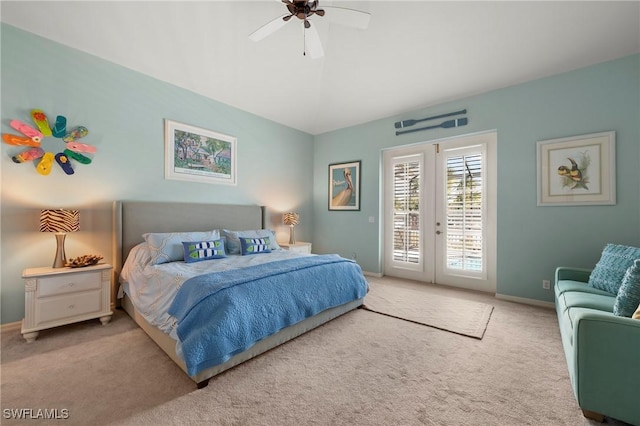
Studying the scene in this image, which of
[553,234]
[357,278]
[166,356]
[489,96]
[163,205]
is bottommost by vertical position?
[166,356]

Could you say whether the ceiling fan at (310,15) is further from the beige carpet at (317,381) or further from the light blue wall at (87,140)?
the beige carpet at (317,381)

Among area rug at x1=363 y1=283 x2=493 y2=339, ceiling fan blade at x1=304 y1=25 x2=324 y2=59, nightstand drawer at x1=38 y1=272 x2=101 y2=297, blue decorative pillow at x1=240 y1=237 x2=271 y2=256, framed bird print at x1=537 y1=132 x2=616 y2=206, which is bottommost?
area rug at x1=363 y1=283 x2=493 y2=339

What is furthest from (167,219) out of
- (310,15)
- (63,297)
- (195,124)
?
(310,15)

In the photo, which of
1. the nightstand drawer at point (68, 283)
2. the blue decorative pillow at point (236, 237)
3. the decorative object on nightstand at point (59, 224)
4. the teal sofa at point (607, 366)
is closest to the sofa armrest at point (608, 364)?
the teal sofa at point (607, 366)

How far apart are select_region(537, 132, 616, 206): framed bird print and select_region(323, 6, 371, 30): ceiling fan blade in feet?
8.82

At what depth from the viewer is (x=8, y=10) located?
7.95ft

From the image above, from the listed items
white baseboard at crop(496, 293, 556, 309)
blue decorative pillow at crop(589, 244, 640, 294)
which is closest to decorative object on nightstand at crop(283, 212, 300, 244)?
white baseboard at crop(496, 293, 556, 309)

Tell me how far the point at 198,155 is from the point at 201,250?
1.59 m

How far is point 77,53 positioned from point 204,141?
156cm

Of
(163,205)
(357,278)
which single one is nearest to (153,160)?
(163,205)

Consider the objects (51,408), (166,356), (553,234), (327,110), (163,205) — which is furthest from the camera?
(327,110)

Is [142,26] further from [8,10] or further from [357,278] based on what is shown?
[357,278]

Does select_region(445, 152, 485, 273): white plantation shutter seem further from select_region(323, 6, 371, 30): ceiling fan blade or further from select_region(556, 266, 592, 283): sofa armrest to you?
select_region(323, 6, 371, 30): ceiling fan blade

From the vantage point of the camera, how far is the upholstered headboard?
10.2 ft
